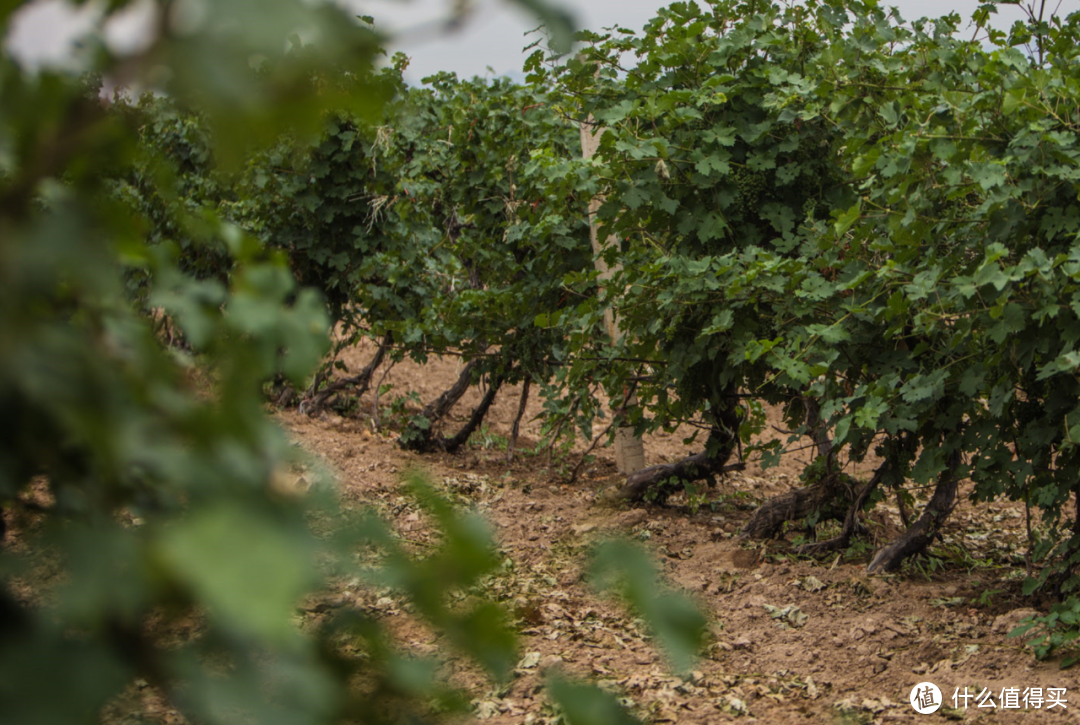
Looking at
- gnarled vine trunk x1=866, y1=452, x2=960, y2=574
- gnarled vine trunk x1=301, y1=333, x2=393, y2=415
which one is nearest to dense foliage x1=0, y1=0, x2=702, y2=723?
gnarled vine trunk x1=866, y1=452, x2=960, y2=574

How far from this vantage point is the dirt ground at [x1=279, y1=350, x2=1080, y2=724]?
2748 millimetres

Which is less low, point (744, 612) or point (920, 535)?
point (920, 535)

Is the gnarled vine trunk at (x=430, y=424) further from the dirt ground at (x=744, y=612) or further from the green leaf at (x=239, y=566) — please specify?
the green leaf at (x=239, y=566)

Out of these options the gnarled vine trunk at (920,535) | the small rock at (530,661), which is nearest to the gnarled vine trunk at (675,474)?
the gnarled vine trunk at (920,535)

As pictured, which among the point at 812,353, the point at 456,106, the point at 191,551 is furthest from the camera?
the point at 456,106

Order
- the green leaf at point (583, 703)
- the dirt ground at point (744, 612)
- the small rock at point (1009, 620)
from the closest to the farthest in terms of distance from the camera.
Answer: the green leaf at point (583, 703) < the dirt ground at point (744, 612) < the small rock at point (1009, 620)

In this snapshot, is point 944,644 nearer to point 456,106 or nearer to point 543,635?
point 543,635

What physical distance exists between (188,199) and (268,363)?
711 cm

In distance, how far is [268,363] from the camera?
1.81 ft

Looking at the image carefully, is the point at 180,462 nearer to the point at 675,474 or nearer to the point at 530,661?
the point at 530,661

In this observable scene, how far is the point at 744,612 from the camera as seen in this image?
359 cm

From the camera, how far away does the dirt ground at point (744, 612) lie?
275 cm

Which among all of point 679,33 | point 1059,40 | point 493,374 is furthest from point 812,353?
point 493,374

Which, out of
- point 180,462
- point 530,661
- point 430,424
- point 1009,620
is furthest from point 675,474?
point 180,462
